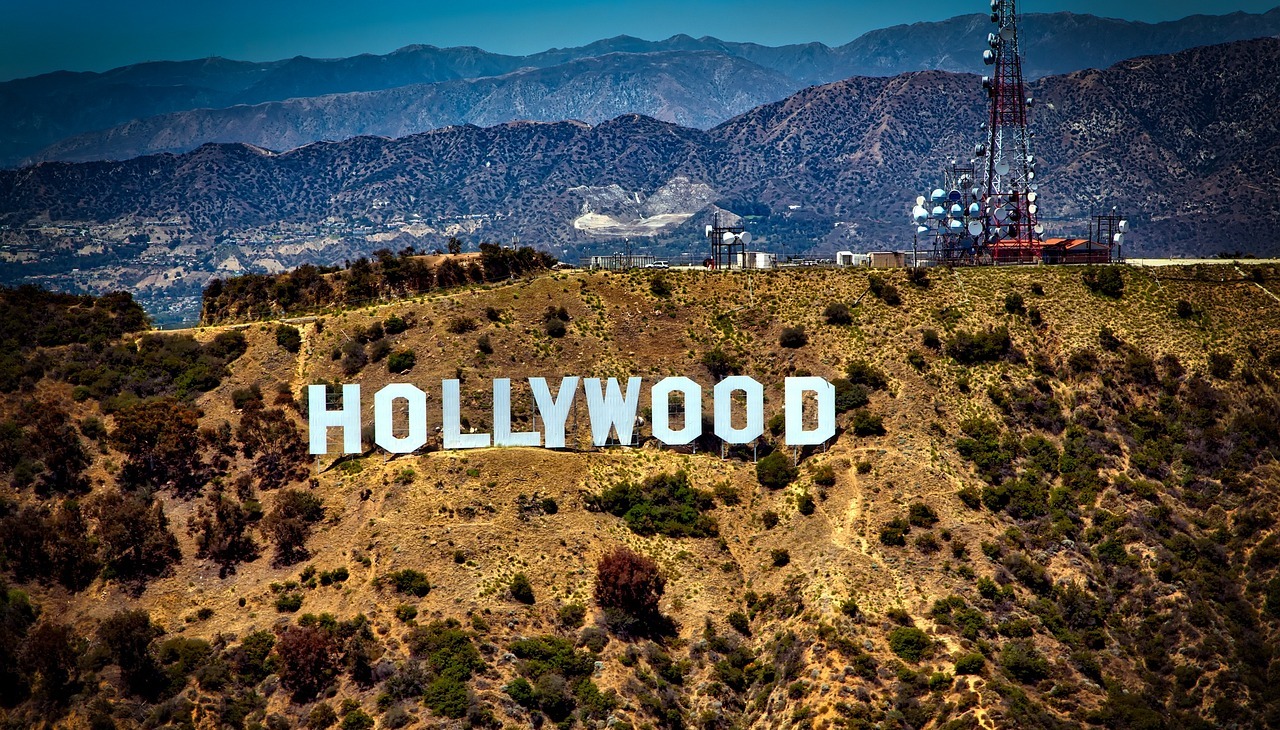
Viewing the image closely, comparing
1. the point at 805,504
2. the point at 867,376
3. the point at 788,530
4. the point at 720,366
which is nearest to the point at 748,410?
the point at 805,504

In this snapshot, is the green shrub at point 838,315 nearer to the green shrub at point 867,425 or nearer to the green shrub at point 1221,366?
the green shrub at point 867,425

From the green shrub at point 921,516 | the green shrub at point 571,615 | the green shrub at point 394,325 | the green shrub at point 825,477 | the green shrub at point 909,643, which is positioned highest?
the green shrub at point 394,325

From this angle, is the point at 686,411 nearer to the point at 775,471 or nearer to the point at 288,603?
the point at 775,471

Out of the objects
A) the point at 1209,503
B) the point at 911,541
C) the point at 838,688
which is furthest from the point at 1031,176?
the point at 838,688

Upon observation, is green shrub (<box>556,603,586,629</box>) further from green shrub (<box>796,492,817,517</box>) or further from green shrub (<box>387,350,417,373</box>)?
green shrub (<box>387,350,417,373</box>)

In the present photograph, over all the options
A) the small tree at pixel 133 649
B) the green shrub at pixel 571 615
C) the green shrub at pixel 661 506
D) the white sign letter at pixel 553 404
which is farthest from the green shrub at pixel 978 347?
the small tree at pixel 133 649

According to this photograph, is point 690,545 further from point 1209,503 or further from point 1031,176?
point 1031,176
